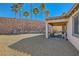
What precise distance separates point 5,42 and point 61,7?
433 cm

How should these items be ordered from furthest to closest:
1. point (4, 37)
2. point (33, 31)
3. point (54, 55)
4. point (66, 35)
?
point (66, 35) → point (33, 31) → point (4, 37) → point (54, 55)

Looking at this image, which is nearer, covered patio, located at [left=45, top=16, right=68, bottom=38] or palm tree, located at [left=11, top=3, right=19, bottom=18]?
palm tree, located at [left=11, top=3, right=19, bottom=18]

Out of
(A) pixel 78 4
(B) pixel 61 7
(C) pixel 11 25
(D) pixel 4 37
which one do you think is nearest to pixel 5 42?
(D) pixel 4 37

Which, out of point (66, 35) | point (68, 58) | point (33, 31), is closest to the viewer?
point (68, 58)

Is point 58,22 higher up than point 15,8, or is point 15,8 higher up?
point 15,8

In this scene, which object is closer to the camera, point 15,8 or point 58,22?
point 15,8

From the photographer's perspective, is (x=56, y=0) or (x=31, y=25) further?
(x=31, y=25)

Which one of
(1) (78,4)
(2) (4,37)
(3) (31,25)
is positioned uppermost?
(1) (78,4)

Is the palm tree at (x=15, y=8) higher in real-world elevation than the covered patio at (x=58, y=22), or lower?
higher

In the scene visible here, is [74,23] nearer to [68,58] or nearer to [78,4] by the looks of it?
Result: [78,4]

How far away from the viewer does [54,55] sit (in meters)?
9.35

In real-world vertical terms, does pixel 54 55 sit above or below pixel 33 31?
below

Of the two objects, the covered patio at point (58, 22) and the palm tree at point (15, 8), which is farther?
the covered patio at point (58, 22)

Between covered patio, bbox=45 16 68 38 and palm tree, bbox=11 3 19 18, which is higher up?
palm tree, bbox=11 3 19 18
